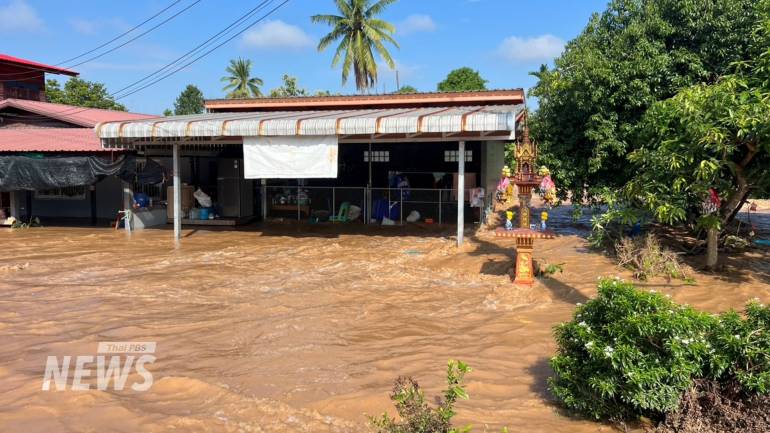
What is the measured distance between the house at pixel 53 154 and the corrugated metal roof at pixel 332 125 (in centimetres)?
352

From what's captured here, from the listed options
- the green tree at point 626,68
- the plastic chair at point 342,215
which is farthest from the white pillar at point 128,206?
the green tree at point 626,68

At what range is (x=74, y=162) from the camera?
18.2m

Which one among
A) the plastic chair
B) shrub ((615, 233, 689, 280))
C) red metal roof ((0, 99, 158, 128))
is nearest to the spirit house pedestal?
shrub ((615, 233, 689, 280))

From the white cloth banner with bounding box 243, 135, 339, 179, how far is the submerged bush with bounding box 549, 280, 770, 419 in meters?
10.4

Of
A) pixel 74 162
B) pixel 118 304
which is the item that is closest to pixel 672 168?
pixel 118 304

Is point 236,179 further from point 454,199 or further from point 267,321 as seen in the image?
point 267,321

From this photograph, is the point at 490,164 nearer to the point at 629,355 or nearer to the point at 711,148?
the point at 711,148

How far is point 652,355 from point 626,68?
9.44 m

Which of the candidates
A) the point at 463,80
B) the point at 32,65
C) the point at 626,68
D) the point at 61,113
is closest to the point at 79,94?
the point at 32,65

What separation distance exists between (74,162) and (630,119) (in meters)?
16.8

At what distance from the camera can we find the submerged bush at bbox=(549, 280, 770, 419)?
14.2ft

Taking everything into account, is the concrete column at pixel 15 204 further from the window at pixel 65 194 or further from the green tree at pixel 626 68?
the green tree at pixel 626 68

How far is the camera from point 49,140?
19984 millimetres

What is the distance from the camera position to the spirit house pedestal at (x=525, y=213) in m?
9.38
